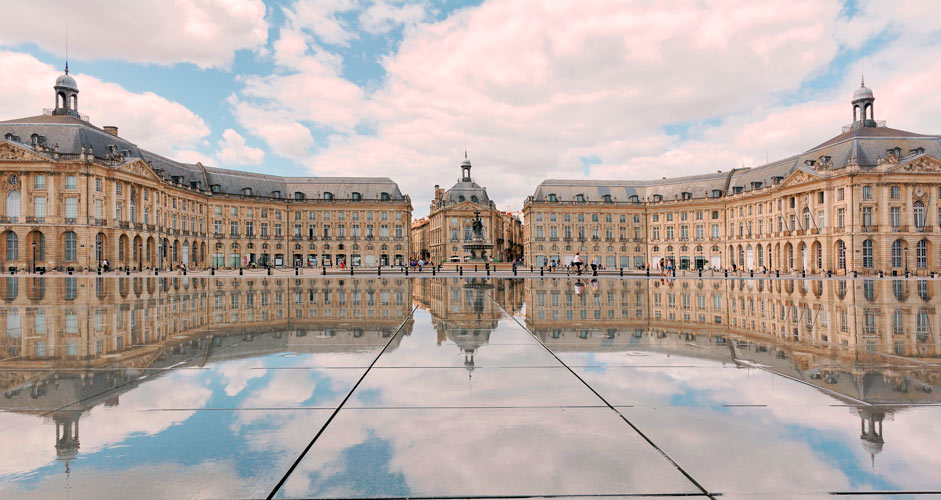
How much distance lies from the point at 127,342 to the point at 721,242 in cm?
8653

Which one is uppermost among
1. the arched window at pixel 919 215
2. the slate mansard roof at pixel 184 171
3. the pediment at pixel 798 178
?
the slate mansard roof at pixel 184 171

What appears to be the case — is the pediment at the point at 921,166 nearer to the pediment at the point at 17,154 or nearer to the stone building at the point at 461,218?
the stone building at the point at 461,218

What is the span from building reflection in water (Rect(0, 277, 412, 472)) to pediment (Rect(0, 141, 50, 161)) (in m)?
52.4

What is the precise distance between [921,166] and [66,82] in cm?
10479

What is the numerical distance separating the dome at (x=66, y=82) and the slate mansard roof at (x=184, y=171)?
19.6 ft

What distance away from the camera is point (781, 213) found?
214 ft

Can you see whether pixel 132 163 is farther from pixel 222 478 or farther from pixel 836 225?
pixel 836 225

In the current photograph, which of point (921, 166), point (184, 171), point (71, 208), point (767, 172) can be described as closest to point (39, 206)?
point (71, 208)

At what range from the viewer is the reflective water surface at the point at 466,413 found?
3260 mm

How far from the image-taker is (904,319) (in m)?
11.7

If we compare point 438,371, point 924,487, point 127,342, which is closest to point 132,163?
point 127,342

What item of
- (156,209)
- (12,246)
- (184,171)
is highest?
(184,171)

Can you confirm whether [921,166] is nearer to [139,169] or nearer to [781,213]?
[781,213]

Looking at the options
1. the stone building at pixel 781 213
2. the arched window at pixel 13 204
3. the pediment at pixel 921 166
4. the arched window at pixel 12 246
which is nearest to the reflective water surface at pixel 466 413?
the stone building at pixel 781 213
